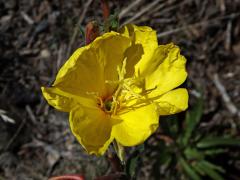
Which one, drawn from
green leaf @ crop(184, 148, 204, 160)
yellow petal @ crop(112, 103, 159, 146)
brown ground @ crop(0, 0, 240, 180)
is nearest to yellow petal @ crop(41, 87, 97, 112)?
yellow petal @ crop(112, 103, 159, 146)

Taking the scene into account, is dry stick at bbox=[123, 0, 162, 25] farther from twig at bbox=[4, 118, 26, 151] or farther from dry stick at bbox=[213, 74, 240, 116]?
twig at bbox=[4, 118, 26, 151]

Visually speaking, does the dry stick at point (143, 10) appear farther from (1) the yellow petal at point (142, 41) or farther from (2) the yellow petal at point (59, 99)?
(2) the yellow petal at point (59, 99)

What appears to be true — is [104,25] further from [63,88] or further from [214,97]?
[214,97]

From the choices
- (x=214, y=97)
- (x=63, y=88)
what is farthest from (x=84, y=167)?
(x=63, y=88)

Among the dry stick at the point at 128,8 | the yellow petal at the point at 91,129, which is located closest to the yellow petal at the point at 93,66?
the yellow petal at the point at 91,129

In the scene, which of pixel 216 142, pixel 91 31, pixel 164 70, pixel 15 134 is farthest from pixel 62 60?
pixel 91 31

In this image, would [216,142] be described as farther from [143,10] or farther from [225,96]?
[143,10]
